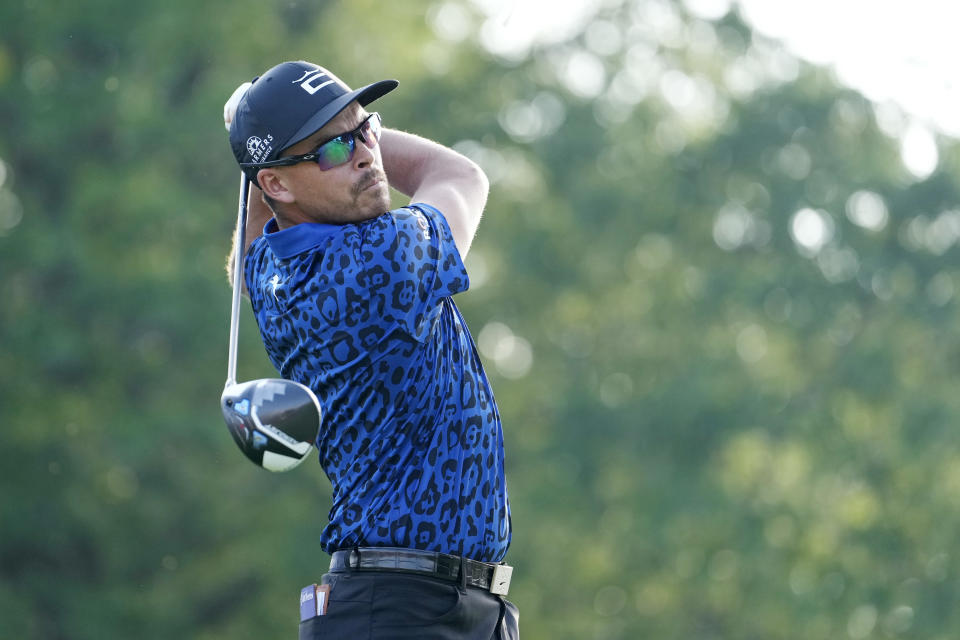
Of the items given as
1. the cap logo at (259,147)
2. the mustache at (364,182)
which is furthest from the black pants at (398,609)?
the cap logo at (259,147)

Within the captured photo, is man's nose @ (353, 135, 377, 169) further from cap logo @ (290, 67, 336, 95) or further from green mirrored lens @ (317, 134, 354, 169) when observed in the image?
cap logo @ (290, 67, 336, 95)

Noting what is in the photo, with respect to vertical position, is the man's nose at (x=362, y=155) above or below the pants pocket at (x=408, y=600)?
above

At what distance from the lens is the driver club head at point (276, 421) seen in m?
3.52

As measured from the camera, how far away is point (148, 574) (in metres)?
16.3

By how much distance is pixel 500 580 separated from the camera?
393cm

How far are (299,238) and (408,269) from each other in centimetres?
32

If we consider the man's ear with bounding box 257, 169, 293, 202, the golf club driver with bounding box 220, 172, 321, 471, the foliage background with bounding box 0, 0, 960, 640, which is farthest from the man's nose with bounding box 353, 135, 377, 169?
the foliage background with bounding box 0, 0, 960, 640

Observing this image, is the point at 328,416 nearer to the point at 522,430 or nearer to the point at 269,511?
the point at 269,511

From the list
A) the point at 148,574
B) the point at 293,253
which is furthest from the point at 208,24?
the point at 293,253

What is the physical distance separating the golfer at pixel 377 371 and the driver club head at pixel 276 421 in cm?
27

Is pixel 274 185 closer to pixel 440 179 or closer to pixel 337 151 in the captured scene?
pixel 337 151

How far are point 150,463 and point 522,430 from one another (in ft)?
17.1

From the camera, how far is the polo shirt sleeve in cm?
367

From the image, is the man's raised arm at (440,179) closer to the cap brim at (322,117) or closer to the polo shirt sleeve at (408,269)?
the polo shirt sleeve at (408,269)
